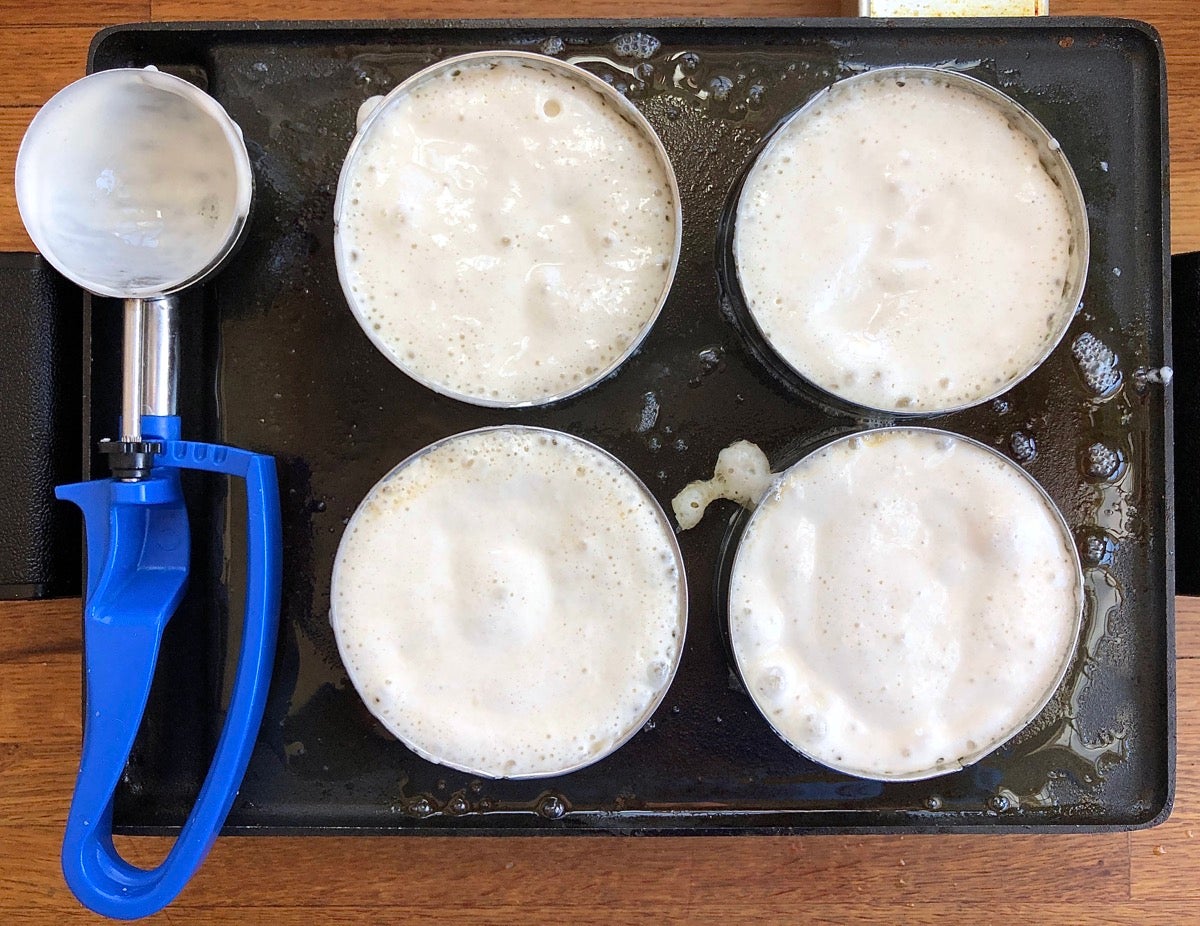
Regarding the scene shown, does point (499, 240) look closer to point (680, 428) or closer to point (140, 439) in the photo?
point (680, 428)

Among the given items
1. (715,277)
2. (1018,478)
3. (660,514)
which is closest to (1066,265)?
(1018,478)

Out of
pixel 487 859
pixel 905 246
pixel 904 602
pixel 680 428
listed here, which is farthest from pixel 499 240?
pixel 487 859

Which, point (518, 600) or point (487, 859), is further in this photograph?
point (487, 859)

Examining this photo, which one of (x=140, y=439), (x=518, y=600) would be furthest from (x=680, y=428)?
(x=140, y=439)

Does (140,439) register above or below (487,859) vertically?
above

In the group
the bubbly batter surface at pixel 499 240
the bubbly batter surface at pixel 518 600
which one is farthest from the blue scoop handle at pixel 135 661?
the bubbly batter surface at pixel 499 240

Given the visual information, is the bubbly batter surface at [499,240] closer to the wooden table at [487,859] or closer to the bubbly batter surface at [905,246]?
the bubbly batter surface at [905,246]

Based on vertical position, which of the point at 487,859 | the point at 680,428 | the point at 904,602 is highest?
the point at 680,428

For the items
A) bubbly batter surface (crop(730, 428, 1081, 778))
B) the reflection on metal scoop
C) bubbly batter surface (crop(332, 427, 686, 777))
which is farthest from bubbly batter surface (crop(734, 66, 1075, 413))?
the reflection on metal scoop
